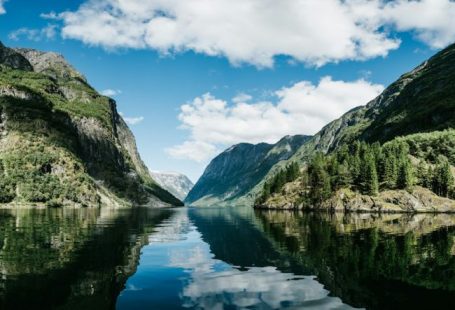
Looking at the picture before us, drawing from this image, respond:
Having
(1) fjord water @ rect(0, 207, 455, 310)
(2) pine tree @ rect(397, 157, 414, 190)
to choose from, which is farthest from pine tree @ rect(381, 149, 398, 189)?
(1) fjord water @ rect(0, 207, 455, 310)

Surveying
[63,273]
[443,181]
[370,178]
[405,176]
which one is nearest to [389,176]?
[405,176]

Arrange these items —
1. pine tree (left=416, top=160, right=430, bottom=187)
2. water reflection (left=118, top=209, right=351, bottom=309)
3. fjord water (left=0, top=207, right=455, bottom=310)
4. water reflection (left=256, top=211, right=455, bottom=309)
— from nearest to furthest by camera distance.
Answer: water reflection (left=118, top=209, right=351, bottom=309), fjord water (left=0, top=207, right=455, bottom=310), water reflection (left=256, top=211, right=455, bottom=309), pine tree (left=416, top=160, right=430, bottom=187)

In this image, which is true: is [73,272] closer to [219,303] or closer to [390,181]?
[219,303]

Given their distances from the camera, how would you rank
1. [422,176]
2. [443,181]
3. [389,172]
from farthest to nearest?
[422,176], [389,172], [443,181]

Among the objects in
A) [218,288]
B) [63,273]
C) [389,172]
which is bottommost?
[218,288]

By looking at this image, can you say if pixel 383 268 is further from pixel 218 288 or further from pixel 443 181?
pixel 443 181

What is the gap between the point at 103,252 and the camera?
1877 inches

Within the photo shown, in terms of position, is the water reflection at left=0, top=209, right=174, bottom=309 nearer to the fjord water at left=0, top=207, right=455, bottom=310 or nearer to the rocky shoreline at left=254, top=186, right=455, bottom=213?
the fjord water at left=0, top=207, right=455, bottom=310

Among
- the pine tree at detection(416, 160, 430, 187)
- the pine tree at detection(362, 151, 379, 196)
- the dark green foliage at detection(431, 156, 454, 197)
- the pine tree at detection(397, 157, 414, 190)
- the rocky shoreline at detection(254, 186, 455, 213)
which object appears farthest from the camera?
the pine tree at detection(416, 160, 430, 187)

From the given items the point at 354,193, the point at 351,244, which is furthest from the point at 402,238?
the point at 354,193

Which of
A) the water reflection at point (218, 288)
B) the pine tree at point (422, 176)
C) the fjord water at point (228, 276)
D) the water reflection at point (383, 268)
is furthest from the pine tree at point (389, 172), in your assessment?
the water reflection at point (218, 288)

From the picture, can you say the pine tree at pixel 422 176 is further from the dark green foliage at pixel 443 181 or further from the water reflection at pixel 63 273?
the water reflection at pixel 63 273

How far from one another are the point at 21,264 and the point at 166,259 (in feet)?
49.0

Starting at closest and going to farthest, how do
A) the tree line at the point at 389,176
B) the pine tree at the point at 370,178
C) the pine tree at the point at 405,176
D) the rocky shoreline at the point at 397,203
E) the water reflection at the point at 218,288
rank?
the water reflection at the point at 218,288
the rocky shoreline at the point at 397,203
the pine tree at the point at 405,176
the tree line at the point at 389,176
the pine tree at the point at 370,178
